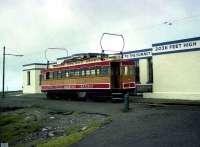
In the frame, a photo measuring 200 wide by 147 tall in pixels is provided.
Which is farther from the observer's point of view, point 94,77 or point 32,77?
point 32,77

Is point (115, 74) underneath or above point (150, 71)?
underneath

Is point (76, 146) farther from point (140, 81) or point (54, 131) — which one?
point (140, 81)

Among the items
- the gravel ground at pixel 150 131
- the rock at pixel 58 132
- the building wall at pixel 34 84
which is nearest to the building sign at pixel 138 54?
the gravel ground at pixel 150 131

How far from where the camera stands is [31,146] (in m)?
19.6

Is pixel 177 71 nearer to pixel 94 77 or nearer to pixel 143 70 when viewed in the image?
pixel 143 70

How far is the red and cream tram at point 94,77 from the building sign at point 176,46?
3840 millimetres

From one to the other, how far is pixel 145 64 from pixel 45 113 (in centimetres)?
1557

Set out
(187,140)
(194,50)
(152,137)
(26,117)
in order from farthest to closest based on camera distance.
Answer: (194,50) < (26,117) < (152,137) < (187,140)

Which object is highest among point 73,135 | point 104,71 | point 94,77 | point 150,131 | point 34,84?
point 104,71

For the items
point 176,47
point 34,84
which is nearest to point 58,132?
point 176,47

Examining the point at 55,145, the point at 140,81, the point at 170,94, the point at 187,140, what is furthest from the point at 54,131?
the point at 140,81

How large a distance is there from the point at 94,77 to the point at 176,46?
24.2ft

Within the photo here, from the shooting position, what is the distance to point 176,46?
35.6 meters

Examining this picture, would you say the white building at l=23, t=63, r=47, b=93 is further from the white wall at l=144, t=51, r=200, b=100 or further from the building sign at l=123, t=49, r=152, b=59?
the white wall at l=144, t=51, r=200, b=100
